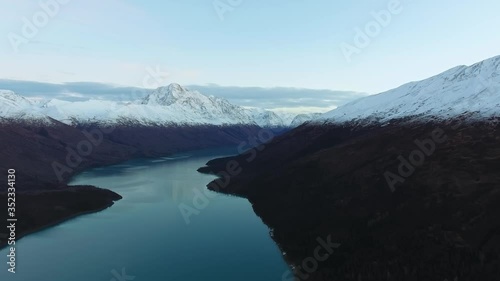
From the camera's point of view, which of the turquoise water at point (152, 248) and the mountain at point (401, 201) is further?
the turquoise water at point (152, 248)

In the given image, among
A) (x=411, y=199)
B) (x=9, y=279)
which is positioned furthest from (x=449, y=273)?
(x=9, y=279)

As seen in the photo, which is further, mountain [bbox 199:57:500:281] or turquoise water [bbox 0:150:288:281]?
Answer: turquoise water [bbox 0:150:288:281]

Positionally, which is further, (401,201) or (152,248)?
(401,201)

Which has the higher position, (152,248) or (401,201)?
(152,248)
